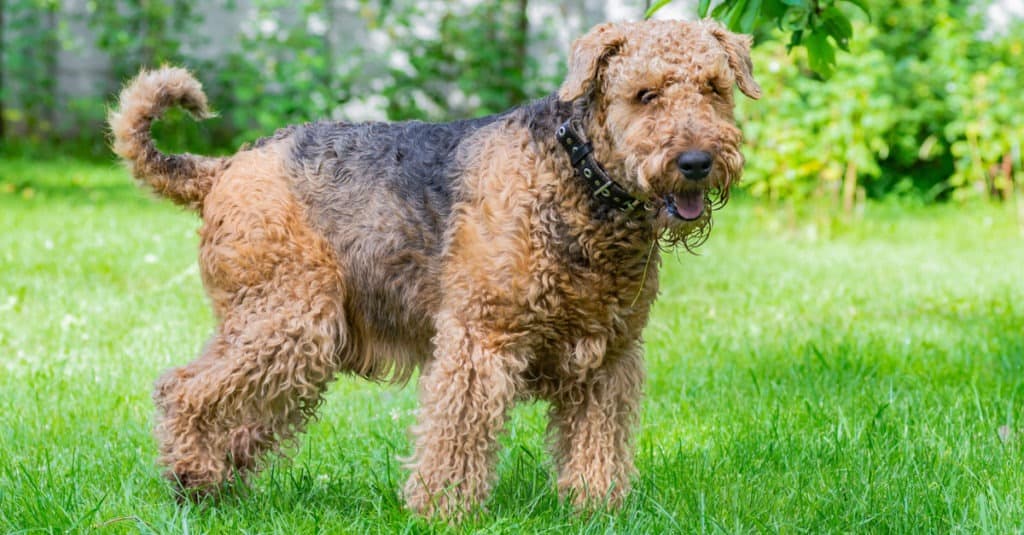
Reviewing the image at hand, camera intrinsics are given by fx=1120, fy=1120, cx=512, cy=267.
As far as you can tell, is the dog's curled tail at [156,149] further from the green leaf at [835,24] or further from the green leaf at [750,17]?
the green leaf at [835,24]

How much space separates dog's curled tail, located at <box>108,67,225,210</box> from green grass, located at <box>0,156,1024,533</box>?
253mm

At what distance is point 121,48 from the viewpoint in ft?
38.2

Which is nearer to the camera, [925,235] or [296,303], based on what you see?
[296,303]

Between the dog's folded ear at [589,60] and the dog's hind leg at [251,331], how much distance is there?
33.5 inches

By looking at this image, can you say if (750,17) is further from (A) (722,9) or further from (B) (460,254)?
(B) (460,254)

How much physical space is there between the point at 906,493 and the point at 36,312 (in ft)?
13.4

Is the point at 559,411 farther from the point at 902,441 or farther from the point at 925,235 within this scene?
the point at 925,235

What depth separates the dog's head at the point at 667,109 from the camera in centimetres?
268

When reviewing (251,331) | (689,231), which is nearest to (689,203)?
(689,231)

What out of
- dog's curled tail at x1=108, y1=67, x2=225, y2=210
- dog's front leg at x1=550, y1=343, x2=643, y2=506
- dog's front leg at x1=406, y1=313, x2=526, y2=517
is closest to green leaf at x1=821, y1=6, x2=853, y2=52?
dog's front leg at x1=550, y1=343, x2=643, y2=506

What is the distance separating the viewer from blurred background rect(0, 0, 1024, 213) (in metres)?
8.15

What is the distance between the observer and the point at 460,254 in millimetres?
3006

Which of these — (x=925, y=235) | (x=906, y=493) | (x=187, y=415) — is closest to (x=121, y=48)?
(x=925, y=235)

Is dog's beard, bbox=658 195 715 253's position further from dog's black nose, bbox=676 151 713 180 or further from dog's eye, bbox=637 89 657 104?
dog's eye, bbox=637 89 657 104
